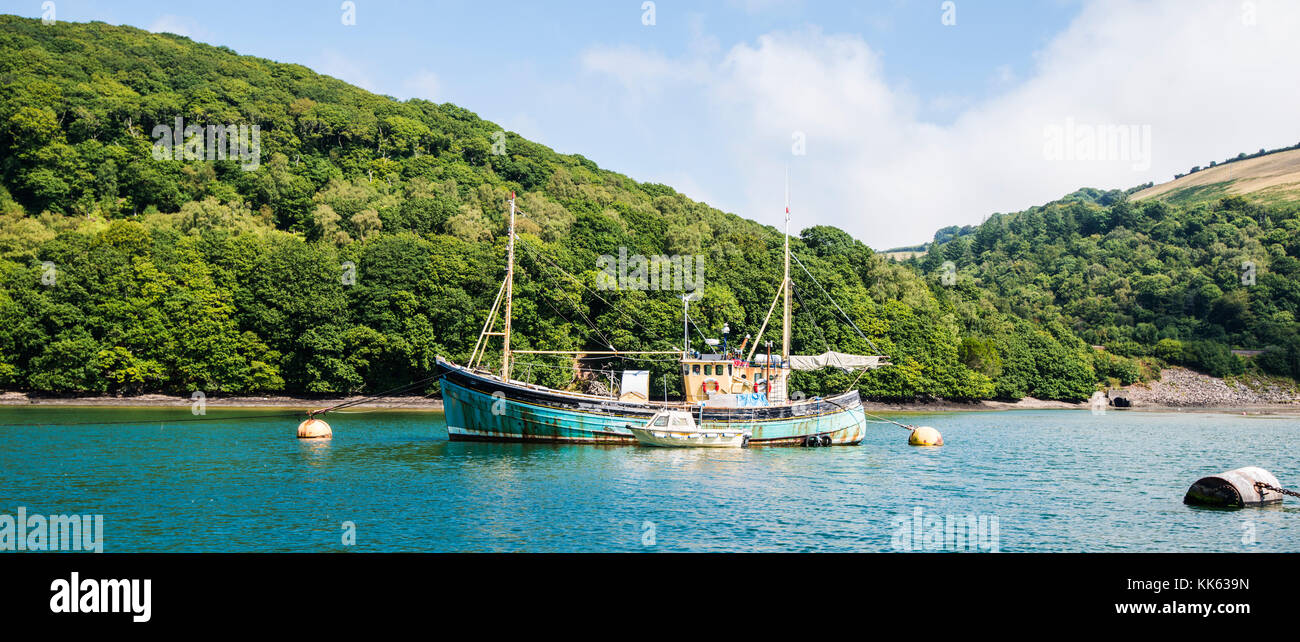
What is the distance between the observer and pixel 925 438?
203 ft

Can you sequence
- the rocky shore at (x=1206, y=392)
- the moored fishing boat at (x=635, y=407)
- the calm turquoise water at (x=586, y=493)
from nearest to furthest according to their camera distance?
1. the calm turquoise water at (x=586, y=493)
2. the moored fishing boat at (x=635, y=407)
3. the rocky shore at (x=1206, y=392)

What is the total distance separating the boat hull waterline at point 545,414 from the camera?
53.1 m

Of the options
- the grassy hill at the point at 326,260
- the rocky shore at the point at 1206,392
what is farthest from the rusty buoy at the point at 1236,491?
the rocky shore at the point at 1206,392

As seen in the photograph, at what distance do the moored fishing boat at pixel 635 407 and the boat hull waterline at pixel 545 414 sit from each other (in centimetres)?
6

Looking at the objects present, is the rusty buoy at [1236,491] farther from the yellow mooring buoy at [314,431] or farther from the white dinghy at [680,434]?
the yellow mooring buoy at [314,431]

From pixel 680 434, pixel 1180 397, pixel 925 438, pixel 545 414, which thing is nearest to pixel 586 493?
pixel 680 434

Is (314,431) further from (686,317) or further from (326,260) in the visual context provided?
(326,260)

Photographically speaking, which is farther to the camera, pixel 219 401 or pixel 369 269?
pixel 369 269

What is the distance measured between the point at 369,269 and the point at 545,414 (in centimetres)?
5098

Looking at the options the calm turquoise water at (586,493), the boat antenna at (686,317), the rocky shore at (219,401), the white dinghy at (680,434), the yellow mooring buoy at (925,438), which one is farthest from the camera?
the rocky shore at (219,401)

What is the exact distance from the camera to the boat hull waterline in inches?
2092

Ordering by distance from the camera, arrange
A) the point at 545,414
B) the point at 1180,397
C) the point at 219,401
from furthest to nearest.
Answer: the point at 1180,397, the point at 219,401, the point at 545,414

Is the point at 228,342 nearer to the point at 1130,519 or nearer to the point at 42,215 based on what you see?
the point at 42,215
